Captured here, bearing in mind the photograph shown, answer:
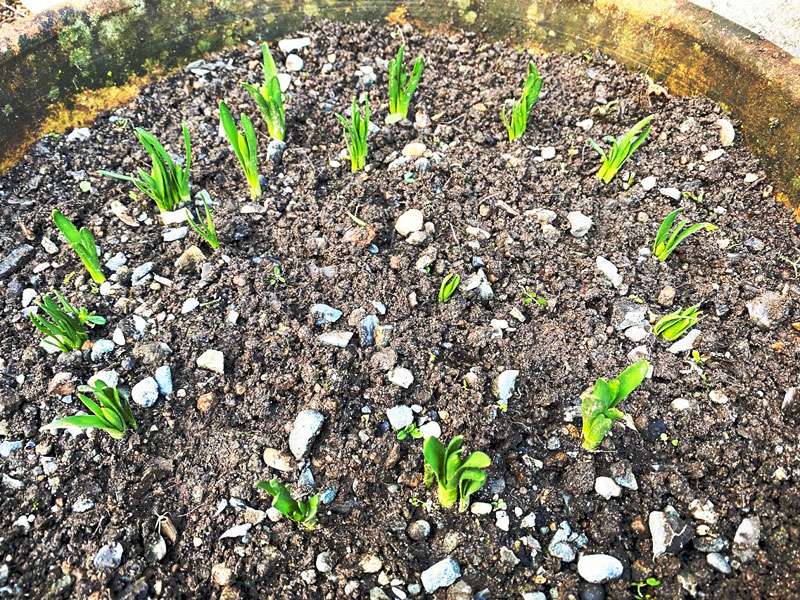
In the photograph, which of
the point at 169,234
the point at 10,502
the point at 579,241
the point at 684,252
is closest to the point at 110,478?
the point at 10,502

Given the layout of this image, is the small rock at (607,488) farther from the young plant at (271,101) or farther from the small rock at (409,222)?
the young plant at (271,101)

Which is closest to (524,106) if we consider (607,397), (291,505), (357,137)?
(357,137)

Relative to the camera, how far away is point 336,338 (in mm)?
1613

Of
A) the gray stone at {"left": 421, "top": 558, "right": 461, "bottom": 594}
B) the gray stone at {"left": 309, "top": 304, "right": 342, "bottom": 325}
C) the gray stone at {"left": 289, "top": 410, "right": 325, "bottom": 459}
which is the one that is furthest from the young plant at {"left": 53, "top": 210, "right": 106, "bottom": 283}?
the gray stone at {"left": 421, "top": 558, "right": 461, "bottom": 594}

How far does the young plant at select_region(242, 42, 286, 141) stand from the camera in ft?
6.37

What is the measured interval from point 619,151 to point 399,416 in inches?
45.0

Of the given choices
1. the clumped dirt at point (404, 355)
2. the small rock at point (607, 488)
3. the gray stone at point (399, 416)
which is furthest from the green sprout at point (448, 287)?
the small rock at point (607, 488)

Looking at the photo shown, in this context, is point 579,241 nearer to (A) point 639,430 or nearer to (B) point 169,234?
(A) point 639,430

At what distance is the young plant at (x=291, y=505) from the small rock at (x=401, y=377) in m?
0.37

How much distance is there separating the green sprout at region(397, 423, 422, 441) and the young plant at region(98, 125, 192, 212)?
1.06 meters

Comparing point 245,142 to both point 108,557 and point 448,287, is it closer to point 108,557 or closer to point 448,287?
point 448,287

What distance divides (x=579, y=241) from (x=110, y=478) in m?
1.48

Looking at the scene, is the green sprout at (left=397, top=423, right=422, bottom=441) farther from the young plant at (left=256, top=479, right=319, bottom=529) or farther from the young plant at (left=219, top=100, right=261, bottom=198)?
the young plant at (left=219, top=100, right=261, bottom=198)

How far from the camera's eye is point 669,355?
5.29ft
